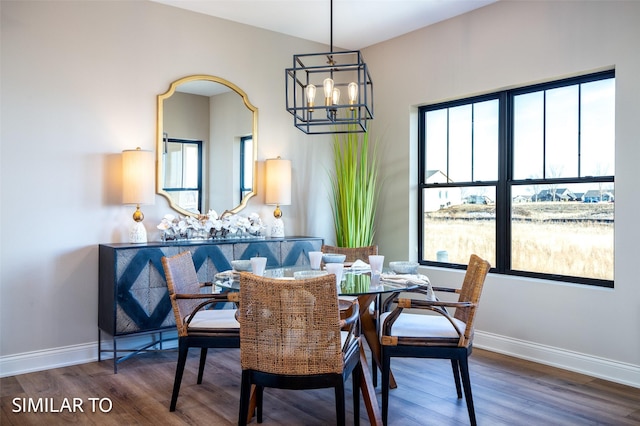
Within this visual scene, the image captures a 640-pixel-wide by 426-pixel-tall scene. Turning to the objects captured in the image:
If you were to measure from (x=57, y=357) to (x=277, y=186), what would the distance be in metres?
2.24

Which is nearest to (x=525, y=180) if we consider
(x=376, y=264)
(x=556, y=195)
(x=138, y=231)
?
(x=556, y=195)

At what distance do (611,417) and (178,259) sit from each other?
106 inches

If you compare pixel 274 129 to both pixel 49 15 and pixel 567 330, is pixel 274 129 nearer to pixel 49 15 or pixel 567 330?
pixel 49 15

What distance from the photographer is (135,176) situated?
3.83 m

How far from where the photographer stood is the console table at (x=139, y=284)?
358 centimetres

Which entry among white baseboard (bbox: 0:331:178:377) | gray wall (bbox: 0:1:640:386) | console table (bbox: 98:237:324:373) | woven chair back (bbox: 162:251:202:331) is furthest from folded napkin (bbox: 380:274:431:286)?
white baseboard (bbox: 0:331:178:377)

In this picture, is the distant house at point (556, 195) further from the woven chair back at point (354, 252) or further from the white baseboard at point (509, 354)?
the woven chair back at point (354, 252)

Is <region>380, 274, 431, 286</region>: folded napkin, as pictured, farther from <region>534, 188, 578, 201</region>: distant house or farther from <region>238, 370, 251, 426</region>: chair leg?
<region>534, 188, 578, 201</region>: distant house

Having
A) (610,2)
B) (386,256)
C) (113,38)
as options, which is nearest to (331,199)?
(386,256)

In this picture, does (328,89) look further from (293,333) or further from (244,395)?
(244,395)

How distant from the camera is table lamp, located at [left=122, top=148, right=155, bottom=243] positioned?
3.84 metres

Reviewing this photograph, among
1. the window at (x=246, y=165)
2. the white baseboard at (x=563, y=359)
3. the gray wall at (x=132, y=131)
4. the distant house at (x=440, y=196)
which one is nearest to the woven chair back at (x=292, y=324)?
the gray wall at (x=132, y=131)

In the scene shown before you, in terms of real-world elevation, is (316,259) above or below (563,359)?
above

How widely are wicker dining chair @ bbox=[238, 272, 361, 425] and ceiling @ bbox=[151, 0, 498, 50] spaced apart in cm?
292
